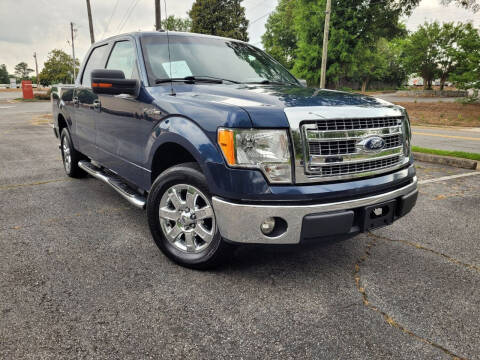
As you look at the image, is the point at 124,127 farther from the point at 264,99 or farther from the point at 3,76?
the point at 3,76

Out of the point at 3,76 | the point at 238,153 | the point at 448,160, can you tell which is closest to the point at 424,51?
the point at 448,160

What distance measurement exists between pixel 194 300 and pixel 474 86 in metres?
24.7

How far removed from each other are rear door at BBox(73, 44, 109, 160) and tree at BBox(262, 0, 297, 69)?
5173 cm

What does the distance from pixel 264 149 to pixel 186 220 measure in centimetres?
88

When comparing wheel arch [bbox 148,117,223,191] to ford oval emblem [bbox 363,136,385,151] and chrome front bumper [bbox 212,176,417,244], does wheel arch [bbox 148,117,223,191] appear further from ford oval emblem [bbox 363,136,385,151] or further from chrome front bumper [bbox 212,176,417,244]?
ford oval emblem [bbox 363,136,385,151]

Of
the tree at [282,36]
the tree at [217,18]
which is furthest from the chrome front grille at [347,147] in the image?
the tree at [282,36]

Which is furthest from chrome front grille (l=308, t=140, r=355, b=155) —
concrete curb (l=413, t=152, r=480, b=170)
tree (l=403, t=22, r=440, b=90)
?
tree (l=403, t=22, r=440, b=90)

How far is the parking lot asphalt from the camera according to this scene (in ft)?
6.45

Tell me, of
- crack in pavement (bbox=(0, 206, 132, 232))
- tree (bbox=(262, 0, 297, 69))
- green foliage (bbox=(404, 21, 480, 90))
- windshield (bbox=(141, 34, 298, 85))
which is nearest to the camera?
windshield (bbox=(141, 34, 298, 85))

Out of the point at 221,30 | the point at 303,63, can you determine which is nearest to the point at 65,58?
the point at 221,30

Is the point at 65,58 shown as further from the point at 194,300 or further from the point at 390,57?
the point at 194,300

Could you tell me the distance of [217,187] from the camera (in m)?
2.38

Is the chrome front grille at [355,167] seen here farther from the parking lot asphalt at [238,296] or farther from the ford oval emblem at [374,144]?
the parking lot asphalt at [238,296]

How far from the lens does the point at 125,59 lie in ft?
12.1
